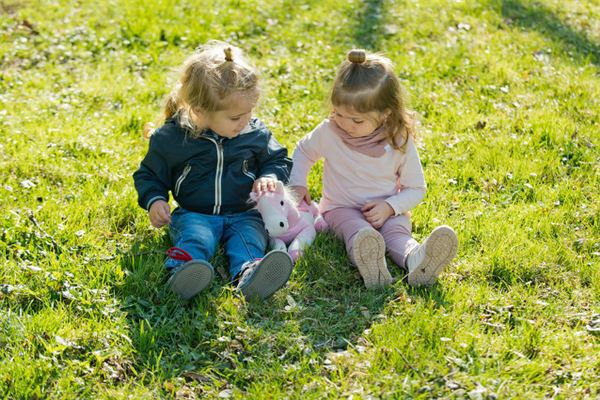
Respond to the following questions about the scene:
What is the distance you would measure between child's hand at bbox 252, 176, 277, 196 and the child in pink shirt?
33cm

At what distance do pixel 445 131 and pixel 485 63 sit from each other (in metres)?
1.48

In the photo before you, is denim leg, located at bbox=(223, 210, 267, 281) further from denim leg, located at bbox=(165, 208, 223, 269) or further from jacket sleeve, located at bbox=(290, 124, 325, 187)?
jacket sleeve, located at bbox=(290, 124, 325, 187)

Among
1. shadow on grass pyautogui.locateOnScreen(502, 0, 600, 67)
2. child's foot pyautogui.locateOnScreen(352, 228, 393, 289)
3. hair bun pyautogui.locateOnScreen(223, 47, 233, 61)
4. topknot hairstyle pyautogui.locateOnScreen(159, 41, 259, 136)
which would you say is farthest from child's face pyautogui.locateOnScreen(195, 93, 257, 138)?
shadow on grass pyautogui.locateOnScreen(502, 0, 600, 67)

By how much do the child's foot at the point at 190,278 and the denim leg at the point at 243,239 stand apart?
0.28 m

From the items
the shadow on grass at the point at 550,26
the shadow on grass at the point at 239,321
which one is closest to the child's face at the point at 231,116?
the shadow on grass at the point at 239,321

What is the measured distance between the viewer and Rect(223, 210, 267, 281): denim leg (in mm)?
4223

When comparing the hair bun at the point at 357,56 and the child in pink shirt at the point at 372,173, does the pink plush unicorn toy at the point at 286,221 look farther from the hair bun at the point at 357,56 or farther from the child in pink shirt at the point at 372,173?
the hair bun at the point at 357,56

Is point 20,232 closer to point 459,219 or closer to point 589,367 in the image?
point 459,219

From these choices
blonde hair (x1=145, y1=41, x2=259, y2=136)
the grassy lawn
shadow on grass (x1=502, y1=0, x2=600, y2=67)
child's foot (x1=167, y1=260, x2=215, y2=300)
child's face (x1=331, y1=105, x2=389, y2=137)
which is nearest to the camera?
the grassy lawn

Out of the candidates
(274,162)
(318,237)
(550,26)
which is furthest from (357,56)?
(550,26)

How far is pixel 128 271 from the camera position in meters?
4.12

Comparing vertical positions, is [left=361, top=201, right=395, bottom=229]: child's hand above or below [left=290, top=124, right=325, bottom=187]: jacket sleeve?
below

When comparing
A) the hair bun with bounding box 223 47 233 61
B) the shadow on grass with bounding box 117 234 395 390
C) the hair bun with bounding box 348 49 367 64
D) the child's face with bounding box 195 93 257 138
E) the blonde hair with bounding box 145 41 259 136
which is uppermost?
the hair bun with bounding box 348 49 367 64

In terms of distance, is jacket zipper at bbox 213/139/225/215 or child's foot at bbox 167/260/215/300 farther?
jacket zipper at bbox 213/139/225/215
